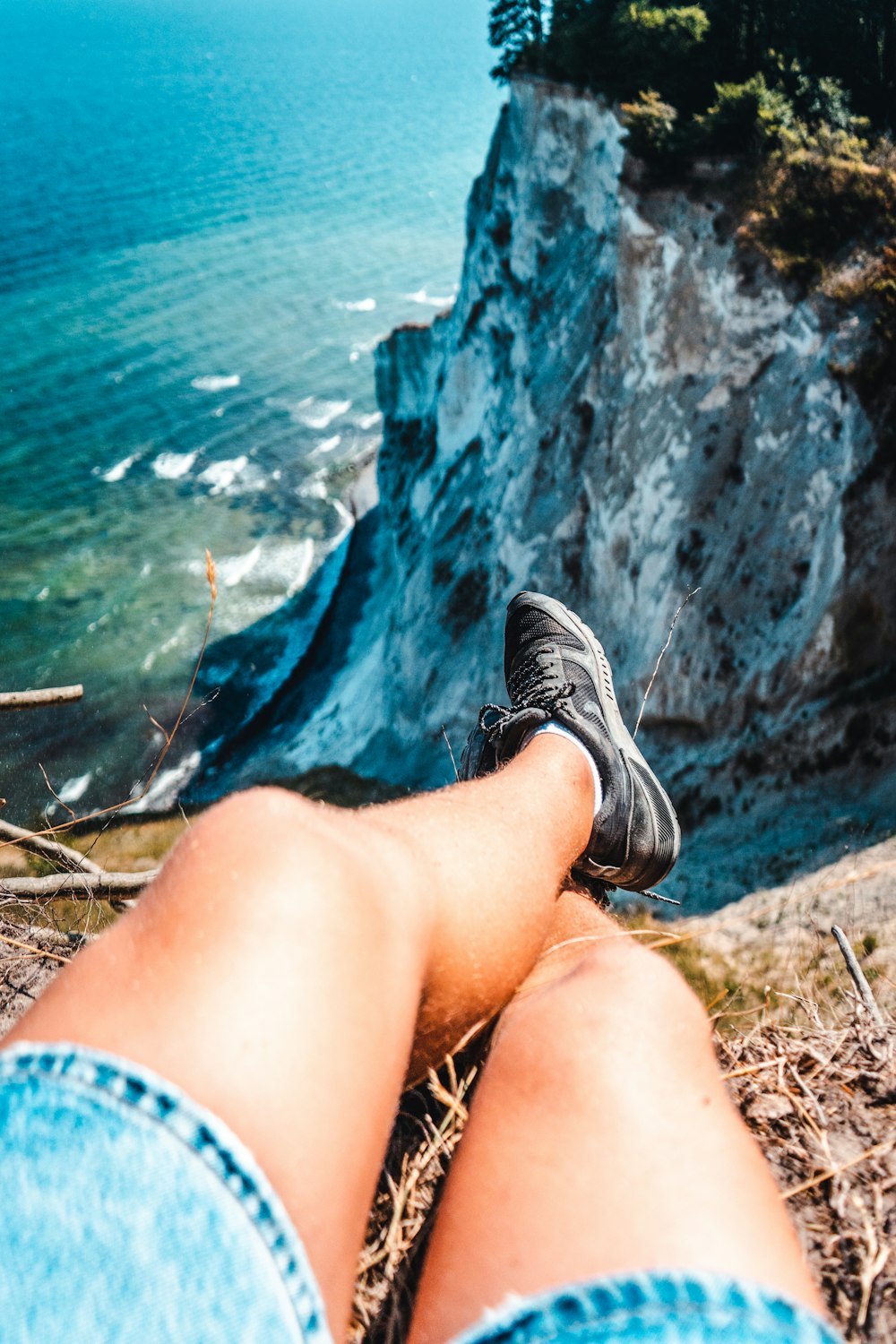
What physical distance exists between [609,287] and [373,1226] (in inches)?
551

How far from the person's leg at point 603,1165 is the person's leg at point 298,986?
0.21 m

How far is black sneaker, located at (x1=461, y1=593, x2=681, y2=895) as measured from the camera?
3.69 meters

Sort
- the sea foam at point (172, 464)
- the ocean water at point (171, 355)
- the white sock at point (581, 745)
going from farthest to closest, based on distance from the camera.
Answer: the sea foam at point (172, 464) < the ocean water at point (171, 355) < the white sock at point (581, 745)

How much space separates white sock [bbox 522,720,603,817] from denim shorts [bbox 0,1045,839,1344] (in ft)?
7.93

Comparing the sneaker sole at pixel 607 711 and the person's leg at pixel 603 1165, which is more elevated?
the person's leg at pixel 603 1165

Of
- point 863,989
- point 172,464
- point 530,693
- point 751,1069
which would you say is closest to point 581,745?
point 530,693

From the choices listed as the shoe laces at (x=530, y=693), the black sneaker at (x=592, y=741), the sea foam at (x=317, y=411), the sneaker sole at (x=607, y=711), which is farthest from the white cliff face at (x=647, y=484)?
the sea foam at (x=317, y=411)

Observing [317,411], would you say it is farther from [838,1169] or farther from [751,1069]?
[838,1169]

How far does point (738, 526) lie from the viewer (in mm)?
11305

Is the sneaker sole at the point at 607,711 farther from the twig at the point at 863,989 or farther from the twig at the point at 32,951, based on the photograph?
the twig at the point at 32,951

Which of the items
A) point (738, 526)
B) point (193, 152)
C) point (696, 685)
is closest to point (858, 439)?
point (738, 526)

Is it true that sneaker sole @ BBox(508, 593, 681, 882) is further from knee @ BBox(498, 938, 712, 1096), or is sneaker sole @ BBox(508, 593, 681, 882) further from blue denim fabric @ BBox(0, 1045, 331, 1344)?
blue denim fabric @ BBox(0, 1045, 331, 1344)

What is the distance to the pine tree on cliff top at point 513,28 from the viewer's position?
16.2m

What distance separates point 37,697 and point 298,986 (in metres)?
2.95
